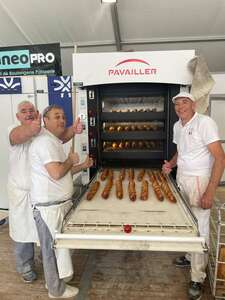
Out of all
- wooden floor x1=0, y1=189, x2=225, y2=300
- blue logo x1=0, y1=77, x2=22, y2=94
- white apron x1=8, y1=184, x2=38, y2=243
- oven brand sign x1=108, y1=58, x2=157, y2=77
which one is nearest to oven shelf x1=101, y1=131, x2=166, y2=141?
oven brand sign x1=108, y1=58, x2=157, y2=77

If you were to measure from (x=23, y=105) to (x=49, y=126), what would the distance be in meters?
0.37

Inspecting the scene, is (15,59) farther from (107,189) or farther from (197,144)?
(197,144)

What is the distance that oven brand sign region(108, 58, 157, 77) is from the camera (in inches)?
91.0

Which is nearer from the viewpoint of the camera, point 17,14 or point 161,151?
point 161,151

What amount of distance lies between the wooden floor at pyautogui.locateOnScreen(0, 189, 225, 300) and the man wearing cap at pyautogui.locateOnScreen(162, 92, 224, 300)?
27cm

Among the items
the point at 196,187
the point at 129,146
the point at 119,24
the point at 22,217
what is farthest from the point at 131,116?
the point at 119,24

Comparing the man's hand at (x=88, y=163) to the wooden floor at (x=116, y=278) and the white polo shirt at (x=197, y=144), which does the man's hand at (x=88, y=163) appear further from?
the wooden floor at (x=116, y=278)

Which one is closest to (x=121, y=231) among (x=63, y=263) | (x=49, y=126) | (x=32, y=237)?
(x=63, y=263)

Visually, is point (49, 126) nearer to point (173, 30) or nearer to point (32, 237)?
point (32, 237)

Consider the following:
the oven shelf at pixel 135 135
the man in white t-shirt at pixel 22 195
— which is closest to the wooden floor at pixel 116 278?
the man in white t-shirt at pixel 22 195

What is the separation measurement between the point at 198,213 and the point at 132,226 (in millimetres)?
756

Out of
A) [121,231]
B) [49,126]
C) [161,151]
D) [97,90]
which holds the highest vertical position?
[97,90]

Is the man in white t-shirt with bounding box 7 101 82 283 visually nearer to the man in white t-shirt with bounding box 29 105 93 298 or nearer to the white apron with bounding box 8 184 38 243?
the white apron with bounding box 8 184 38 243

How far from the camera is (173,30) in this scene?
4.41 metres
